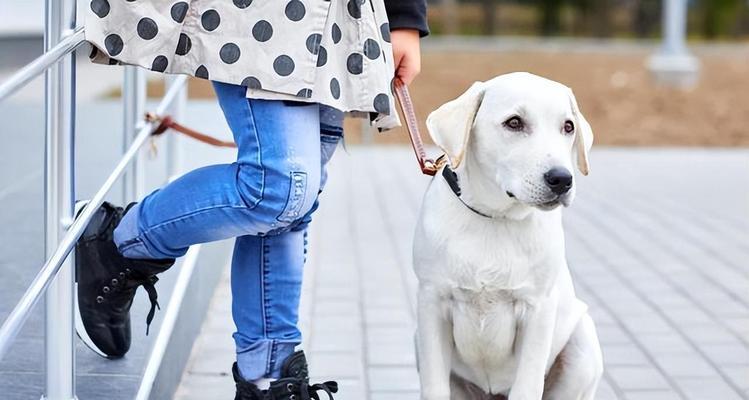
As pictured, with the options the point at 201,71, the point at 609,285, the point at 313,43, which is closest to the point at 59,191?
the point at 201,71

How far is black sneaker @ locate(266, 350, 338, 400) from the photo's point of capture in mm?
2972

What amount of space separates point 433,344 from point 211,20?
3.19ft

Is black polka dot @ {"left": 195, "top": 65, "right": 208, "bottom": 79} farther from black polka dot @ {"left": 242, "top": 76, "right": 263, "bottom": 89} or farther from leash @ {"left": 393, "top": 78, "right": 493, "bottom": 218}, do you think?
leash @ {"left": 393, "top": 78, "right": 493, "bottom": 218}

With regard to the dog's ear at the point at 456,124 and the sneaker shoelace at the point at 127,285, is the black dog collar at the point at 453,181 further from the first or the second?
the sneaker shoelace at the point at 127,285

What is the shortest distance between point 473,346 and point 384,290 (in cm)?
214

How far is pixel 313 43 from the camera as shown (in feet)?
8.82

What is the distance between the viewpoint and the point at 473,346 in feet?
9.88

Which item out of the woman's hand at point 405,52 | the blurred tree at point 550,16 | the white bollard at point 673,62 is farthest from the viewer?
the blurred tree at point 550,16

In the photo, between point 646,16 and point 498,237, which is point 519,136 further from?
point 646,16

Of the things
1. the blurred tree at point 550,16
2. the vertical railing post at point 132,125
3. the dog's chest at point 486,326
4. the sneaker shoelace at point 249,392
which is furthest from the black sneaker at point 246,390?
the blurred tree at point 550,16

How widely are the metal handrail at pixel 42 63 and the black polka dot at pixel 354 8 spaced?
2.01 ft

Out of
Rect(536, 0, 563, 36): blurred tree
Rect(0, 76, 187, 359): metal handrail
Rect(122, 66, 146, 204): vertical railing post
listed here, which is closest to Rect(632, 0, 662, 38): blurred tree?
Rect(536, 0, 563, 36): blurred tree

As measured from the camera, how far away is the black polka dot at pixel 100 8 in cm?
268

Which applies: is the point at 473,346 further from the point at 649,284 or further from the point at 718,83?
the point at 718,83
